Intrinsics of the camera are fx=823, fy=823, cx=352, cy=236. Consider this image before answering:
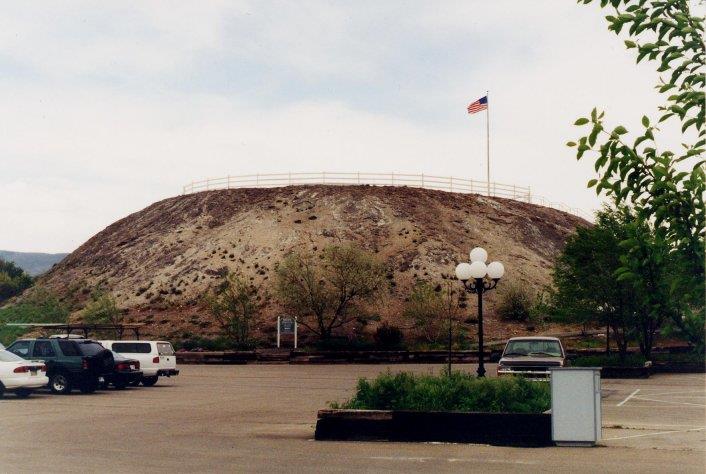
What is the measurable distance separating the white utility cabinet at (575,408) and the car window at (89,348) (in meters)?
17.1

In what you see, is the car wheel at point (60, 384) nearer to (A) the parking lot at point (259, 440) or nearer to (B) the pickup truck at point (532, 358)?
(A) the parking lot at point (259, 440)

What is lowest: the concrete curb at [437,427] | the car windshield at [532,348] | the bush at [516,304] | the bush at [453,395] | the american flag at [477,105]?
the concrete curb at [437,427]

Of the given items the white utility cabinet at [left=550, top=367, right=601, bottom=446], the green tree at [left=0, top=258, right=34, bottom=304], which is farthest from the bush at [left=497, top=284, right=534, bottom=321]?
the green tree at [left=0, top=258, right=34, bottom=304]

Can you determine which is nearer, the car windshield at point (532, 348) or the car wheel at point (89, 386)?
the car windshield at point (532, 348)

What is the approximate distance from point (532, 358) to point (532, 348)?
45.0 inches

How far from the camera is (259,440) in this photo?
589 inches

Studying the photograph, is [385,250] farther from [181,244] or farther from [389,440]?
[389,440]

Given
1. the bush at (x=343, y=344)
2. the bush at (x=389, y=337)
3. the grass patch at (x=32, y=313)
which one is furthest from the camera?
the grass patch at (x=32, y=313)

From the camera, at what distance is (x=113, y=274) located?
81.7 meters

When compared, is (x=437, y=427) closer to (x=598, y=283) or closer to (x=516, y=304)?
(x=598, y=283)

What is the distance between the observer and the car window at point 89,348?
26.2 m

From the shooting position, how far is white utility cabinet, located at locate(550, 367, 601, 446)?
45.4ft

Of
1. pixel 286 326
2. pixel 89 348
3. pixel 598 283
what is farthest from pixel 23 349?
pixel 286 326

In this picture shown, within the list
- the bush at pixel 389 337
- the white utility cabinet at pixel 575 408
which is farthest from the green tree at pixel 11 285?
the white utility cabinet at pixel 575 408
